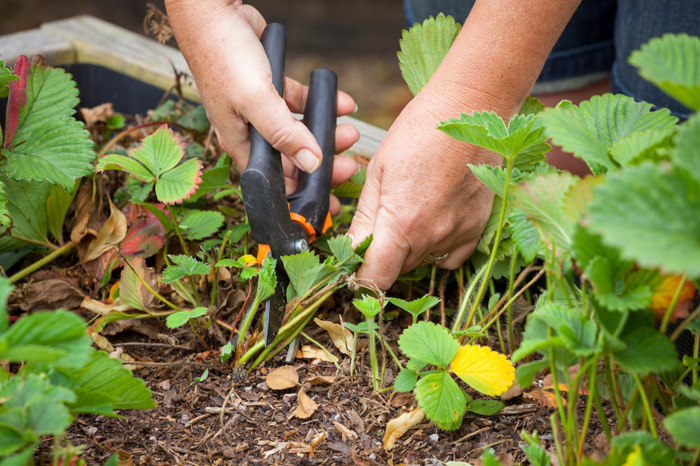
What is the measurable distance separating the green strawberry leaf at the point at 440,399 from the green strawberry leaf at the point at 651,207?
0.38m

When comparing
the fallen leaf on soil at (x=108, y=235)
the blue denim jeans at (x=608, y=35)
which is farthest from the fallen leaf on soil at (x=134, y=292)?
the blue denim jeans at (x=608, y=35)

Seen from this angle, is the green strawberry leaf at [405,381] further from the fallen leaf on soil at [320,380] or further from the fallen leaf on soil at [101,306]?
the fallen leaf on soil at [101,306]

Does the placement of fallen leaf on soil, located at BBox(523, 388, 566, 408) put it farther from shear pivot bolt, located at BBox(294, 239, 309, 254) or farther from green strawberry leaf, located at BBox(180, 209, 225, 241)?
green strawberry leaf, located at BBox(180, 209, 225, 241)

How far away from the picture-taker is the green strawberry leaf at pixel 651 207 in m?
0.33

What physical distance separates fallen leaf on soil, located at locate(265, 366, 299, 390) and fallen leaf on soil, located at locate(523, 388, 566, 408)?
0.32 metres

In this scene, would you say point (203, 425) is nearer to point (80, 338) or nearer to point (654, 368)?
point (80, 338)

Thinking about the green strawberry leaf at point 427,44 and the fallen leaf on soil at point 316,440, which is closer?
the fallen leaf on soil at point 316,440

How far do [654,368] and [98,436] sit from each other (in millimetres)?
632

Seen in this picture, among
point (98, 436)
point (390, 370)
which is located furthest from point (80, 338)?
point (390, 370)

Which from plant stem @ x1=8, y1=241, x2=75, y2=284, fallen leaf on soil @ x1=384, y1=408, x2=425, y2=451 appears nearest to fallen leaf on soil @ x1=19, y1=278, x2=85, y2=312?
plant stem @ x1=8, y1=241, x2=75, y2=284

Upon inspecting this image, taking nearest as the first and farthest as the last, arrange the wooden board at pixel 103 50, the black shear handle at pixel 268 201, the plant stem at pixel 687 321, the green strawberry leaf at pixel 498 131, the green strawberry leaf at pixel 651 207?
the green strawberry leaf at pixel 651 207
the plant stem at pixel 687 321
the green strawberry leaf at pixel 498 131
the black shear handle at pixel 268 201
the wooden board at pixel 103 50

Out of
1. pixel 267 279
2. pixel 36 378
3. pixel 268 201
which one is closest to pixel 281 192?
pixel 268 201

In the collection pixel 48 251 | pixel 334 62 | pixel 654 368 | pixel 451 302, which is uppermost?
pixel 654 368

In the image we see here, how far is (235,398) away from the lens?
80cm
